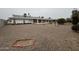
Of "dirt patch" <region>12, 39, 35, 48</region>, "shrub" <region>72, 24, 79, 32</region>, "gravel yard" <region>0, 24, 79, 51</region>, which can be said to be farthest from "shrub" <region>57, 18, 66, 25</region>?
"dirt patch" <region>12, 39, 35, 48</region>

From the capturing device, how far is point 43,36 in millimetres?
1915

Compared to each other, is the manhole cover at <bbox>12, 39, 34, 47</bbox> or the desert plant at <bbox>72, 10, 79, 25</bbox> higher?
the desert plant at <bbox>72, 10, 79, 25</bbox>

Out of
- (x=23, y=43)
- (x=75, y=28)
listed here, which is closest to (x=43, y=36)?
(x=23, y=43)

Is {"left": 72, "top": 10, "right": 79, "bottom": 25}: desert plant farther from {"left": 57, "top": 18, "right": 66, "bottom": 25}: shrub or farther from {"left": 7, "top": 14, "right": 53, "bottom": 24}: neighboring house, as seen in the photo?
{"left": 7, "top": 14, "right": 53, "bottom": 24}: neighboring house

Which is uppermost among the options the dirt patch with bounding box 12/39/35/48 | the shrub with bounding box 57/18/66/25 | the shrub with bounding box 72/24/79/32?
the shrub with bounding box 57/18/66/25

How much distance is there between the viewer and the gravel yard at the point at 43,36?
6.16 ft

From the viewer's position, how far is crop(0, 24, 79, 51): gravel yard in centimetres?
188

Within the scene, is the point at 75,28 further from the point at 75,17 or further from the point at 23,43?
the point at 23,43

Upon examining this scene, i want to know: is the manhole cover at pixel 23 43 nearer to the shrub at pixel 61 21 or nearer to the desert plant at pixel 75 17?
the shrub at pixel 61 21

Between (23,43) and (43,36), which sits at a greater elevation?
(43,36)

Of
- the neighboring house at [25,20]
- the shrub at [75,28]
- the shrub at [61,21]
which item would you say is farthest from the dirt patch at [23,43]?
the shrub at [75,28]

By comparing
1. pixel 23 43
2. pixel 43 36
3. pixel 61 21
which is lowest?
pixel 23 43
